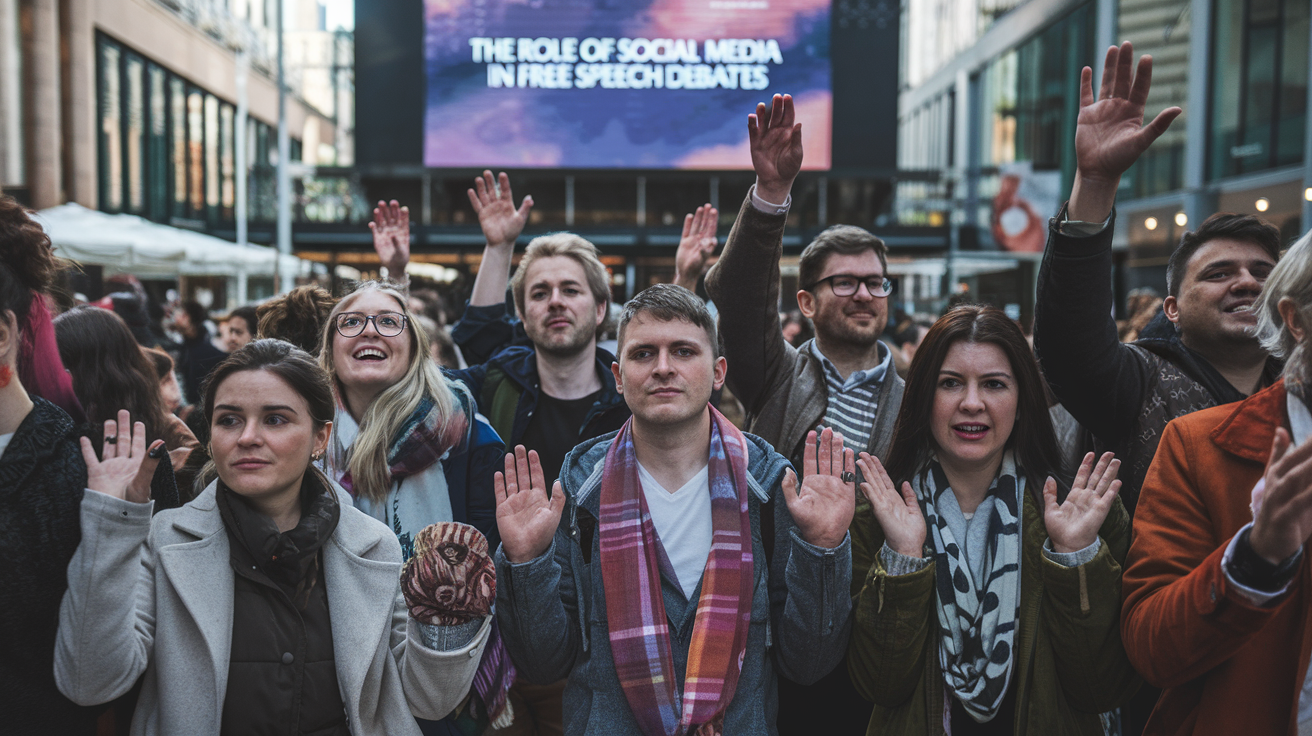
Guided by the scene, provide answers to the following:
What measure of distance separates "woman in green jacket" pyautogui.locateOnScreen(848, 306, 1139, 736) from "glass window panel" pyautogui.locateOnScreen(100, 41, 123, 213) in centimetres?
2233

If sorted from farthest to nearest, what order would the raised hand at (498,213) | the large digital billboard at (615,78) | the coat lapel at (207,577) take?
1. the large digital billboard at (615,78)
2. the raised hand at (498,213)
3. the coat lapel at (207,577)

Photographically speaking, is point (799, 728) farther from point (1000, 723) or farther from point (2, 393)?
point (2, 393)

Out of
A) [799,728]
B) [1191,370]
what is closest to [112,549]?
[799,728]

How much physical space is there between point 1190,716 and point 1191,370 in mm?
1139

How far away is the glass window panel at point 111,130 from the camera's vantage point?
20.0 meters

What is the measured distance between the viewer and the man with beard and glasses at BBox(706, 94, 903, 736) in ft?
9.95

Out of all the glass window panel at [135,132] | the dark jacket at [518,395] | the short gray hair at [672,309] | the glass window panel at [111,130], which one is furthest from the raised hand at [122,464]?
the glass window panel at [135,132]

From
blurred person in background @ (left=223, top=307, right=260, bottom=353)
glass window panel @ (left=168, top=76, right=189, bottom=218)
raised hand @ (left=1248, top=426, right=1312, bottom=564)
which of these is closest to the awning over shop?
blurred person in background @ (left=223, top=307, right=260, bottom=353)

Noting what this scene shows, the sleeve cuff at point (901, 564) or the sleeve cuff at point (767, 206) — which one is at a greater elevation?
the sleeve cuff at point (767, 206)

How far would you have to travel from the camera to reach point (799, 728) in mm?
2885

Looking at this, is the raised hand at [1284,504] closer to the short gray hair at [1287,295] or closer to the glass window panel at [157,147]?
the short gray hair at [1287,295]

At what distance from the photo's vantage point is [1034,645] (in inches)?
87.7

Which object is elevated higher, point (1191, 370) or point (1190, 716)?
point (1191, 370)

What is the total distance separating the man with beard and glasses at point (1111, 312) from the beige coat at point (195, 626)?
1718 millimetres
